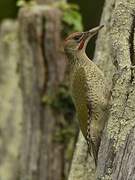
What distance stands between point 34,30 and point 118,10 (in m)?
2.55

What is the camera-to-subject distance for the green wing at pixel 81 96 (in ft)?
15.4

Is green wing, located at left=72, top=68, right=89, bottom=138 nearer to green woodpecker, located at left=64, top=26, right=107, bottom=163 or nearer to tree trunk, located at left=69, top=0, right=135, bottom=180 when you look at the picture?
green woodpecker, located at left=64, top=26, right=107, bottom=163

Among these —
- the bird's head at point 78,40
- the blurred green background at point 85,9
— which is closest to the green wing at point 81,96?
the bird's head at point 78,40

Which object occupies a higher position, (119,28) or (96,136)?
(119,28)

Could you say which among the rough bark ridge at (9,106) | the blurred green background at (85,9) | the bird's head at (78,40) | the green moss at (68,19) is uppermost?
the bird's head at (78,40)

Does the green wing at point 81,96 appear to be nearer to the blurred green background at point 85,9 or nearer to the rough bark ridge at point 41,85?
the rough bark ridge at point 41,85

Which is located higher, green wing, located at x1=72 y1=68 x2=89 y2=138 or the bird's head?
the bird's head

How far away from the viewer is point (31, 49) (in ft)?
23.4

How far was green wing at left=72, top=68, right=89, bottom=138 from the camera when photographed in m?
4.70

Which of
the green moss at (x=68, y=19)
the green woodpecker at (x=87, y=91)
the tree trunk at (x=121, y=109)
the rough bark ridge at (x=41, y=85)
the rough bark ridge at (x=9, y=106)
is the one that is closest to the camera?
the tree trunk at (x=121, y=109)

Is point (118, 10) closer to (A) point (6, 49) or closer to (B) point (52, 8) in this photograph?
(B) point (52, 8)

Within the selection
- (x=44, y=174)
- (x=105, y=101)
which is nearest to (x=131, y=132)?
(x=105, y=101)

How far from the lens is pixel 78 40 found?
15.8ft

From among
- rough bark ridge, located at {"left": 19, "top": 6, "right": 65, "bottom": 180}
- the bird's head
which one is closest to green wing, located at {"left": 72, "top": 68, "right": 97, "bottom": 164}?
the bird's head
